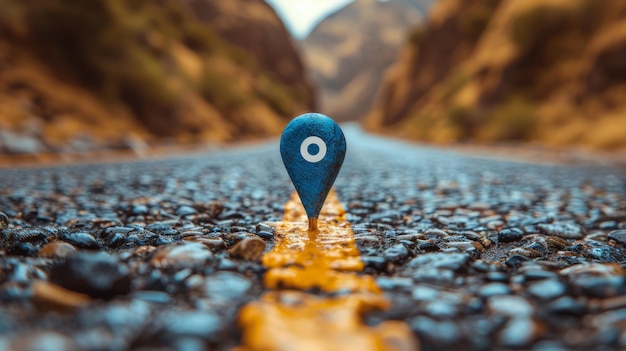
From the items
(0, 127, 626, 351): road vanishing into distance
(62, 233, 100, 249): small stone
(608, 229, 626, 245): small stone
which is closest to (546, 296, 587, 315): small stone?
(0, 127, 626, 351): road vanishing into distance

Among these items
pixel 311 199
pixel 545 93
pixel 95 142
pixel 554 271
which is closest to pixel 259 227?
pixel 311 199

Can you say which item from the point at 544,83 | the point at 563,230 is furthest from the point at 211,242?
the point at 544,83

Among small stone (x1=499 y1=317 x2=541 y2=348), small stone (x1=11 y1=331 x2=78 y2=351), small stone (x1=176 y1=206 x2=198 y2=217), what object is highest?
small stone (x1=176 y1=206 x2=198 y2=217)

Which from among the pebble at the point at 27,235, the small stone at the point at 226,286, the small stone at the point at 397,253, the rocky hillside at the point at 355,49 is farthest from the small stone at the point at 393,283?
the rocky hillside at the point at 355,49

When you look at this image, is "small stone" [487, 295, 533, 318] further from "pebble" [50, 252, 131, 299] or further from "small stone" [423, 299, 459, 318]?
"pebble" [50, 252, 131, 299]

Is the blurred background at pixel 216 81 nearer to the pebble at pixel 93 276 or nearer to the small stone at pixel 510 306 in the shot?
the pebble at pixel 93 276
